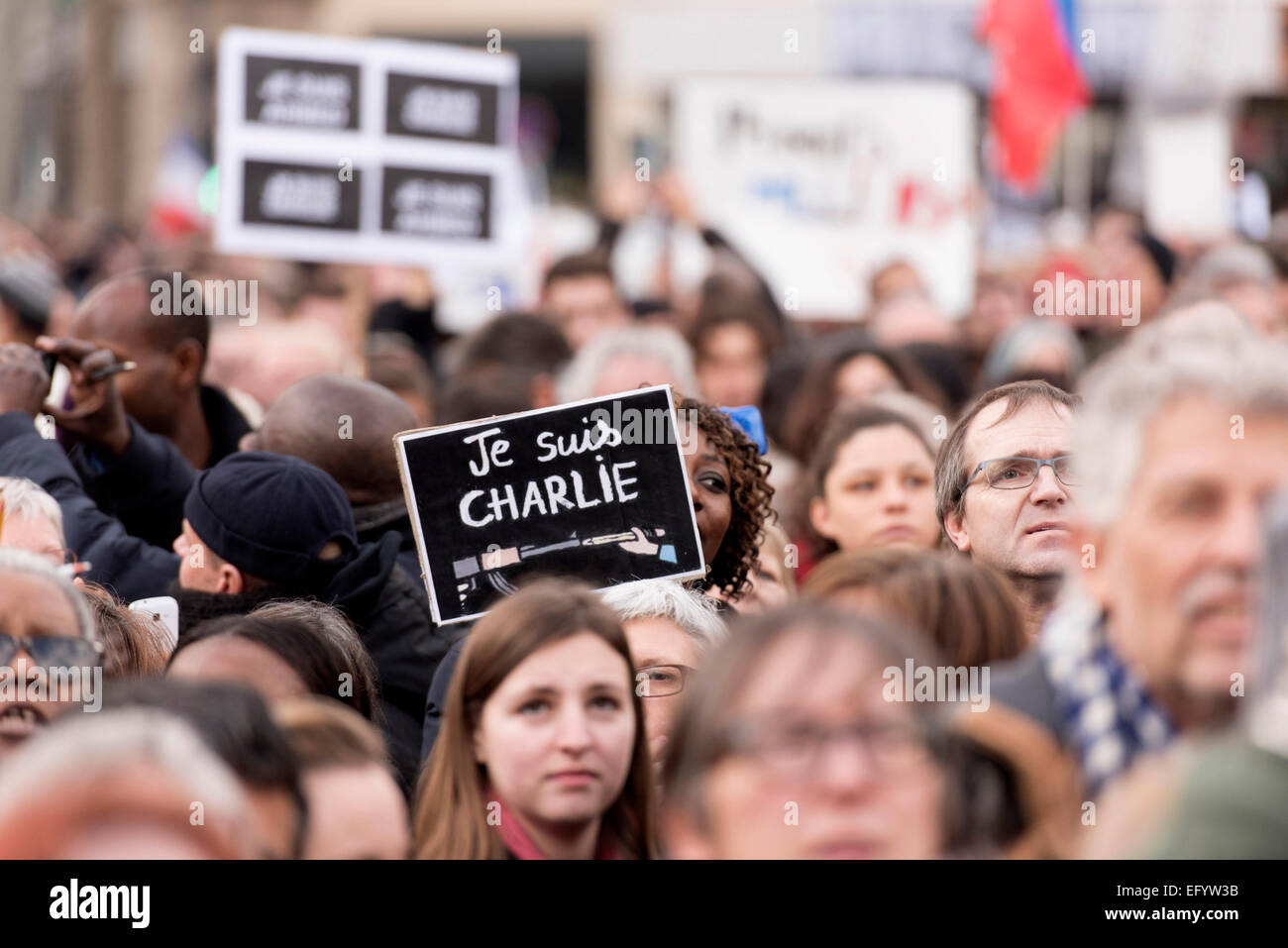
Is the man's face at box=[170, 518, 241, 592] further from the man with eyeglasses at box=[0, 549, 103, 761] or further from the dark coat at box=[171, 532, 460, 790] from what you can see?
the man with eyeglasses at box=[0, 549, 103, 761]

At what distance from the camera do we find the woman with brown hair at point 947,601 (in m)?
2.98

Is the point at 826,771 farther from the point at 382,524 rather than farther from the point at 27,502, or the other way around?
the point at 382,524

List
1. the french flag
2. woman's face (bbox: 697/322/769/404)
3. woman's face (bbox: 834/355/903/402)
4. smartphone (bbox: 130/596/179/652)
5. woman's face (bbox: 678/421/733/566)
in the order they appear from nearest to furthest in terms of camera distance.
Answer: smartphone (bbox: 130/596/179/652)
woman's face (bbox: 678/421/733/566)
woman's face (bbox: 834/355/903/402)
woman's face (bbox: 697/322/769/404)
the french flag

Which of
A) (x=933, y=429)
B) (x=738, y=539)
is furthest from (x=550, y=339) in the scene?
(x=738, y=539)

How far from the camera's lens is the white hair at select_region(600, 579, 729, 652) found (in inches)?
150

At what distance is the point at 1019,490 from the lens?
13.4 ft

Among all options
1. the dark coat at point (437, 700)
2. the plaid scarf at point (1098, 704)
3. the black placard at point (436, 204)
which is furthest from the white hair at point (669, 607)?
the black placard at point (436, 204)

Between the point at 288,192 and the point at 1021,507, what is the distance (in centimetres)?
534

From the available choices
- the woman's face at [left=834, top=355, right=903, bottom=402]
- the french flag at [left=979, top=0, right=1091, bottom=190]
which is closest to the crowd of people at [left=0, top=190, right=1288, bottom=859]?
the woman's face at [left=834, top=355, right=903, bottom=402]

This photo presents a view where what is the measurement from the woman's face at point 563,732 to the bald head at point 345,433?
1.81 m

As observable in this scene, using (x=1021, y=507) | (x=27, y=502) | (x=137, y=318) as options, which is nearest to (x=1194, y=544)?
(x=1021, y=507)

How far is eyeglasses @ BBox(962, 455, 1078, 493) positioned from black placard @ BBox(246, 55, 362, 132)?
5322 mm

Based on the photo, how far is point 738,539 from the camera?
4.63 meters

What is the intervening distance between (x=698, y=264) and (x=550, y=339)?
5.46 meters
